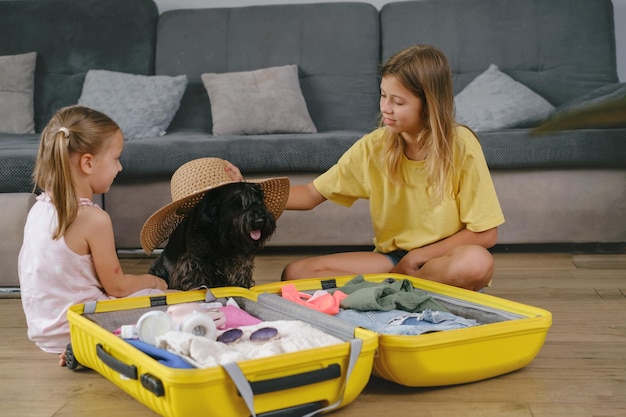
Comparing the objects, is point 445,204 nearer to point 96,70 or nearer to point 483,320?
point 483,320

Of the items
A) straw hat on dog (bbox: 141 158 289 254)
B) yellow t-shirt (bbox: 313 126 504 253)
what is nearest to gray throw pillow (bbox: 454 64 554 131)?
yellow t-shirt (bbox: 313 126 504 253)

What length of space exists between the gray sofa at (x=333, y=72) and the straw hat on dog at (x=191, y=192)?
0.82 m

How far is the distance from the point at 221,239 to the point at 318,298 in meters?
0.36

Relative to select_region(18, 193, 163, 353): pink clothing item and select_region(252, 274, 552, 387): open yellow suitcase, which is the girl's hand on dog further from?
select_region(252, 274, 552, 387): open yellow suitcase

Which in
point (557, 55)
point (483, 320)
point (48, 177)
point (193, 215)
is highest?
point (557, 55)

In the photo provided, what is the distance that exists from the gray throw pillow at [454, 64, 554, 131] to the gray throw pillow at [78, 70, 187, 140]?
4.36 ft

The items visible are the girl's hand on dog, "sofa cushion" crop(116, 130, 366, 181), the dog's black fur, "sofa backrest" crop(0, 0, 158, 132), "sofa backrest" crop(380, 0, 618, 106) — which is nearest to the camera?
the dog's black fur

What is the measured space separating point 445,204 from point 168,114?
6.14ft

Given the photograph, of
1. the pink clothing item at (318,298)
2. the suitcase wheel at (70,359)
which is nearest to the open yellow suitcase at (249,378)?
the suitcase wheel at (70,359)

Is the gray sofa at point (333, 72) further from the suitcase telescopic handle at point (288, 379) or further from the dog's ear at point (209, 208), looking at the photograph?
the suitcase telescopic handle at point (288, 379)

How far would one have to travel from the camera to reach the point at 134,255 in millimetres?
3395

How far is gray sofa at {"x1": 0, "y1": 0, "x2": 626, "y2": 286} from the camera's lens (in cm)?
323

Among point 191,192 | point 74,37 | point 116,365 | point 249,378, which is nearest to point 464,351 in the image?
point 249,378

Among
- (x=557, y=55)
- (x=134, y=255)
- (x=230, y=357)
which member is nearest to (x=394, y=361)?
(x=230, y=357)
